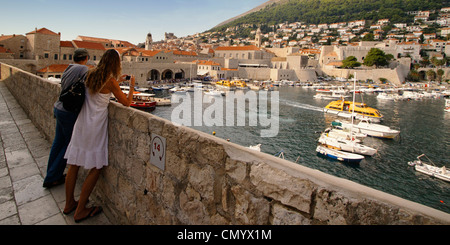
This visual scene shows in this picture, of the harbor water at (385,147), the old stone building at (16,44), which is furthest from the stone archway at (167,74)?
the harbor water at (385,147)

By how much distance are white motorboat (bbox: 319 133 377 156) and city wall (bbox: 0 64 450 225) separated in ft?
44.0

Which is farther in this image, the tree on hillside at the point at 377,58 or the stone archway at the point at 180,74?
the tree on hillside at the point at 377,58

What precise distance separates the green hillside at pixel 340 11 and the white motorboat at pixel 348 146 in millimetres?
105970

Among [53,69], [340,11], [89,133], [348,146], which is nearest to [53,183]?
[89,133]

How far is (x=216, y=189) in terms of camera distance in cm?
135

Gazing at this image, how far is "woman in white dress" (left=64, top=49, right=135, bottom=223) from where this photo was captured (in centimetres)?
188

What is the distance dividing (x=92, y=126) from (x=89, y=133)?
56 millimetres

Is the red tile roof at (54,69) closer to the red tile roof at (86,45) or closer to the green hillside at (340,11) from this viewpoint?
the red tile roof at (86,45)

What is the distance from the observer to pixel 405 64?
2290 inches

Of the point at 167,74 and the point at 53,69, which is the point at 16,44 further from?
the point at 167,74

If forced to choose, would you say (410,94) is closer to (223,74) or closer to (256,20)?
(223,74)

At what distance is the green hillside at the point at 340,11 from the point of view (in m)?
101
